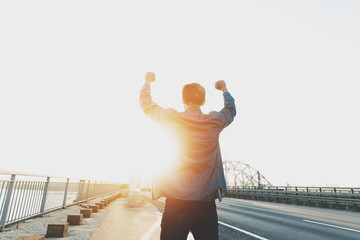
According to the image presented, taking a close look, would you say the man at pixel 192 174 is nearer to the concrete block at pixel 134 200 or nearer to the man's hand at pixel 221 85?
the man's hand at pixel 221 85

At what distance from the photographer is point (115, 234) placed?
5262 mm

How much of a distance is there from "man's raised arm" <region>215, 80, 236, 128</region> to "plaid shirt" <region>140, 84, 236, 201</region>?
0.19 ft

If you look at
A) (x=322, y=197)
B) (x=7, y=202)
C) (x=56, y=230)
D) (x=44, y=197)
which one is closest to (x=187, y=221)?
(x=56, y=230)

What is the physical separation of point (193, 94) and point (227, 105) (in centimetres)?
37

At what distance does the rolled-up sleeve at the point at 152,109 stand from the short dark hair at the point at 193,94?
224mm

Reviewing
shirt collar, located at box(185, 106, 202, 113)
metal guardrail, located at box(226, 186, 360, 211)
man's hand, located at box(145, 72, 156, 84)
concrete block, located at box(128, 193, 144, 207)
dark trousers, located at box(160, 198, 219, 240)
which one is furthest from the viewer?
metal guardrail, located at box(226, 186, 360, 211)

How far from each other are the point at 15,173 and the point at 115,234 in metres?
2.87

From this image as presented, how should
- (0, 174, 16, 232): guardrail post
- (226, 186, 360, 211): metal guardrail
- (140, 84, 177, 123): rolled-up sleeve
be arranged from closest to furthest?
(140, 84, 177, 123): rolled-up sleeve
(0, 174, 16, 232): guardrail post
(226, 186, 360, 211): metal guardrail

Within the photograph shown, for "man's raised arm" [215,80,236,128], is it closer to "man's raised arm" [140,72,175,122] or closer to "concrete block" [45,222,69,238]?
"man's raised arm" [140,72,175,122]

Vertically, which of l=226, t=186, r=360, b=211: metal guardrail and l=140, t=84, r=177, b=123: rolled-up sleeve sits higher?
l=140, t=84, r=177, b=123: rolled-up sleeve

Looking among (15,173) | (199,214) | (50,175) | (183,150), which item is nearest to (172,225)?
(199,214)

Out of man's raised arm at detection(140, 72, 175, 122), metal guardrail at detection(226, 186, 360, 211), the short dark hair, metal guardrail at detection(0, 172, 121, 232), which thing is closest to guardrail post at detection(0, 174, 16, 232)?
metal guardrail at detection(0, 172, 121, 232)

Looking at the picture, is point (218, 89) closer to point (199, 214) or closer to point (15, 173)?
point (199, 214)

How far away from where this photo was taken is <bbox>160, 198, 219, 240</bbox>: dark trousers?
152 centimetres
